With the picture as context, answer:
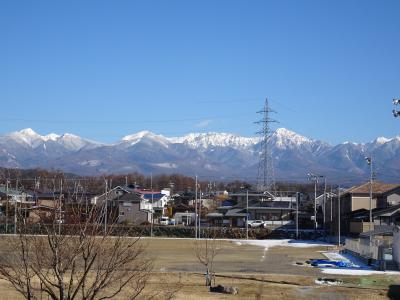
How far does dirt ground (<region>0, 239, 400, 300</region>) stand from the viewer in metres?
23.7

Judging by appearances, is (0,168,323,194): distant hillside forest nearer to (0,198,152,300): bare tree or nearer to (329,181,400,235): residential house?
(329,181,400,235): residential house

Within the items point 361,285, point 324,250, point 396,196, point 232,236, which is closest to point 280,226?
point 232,236

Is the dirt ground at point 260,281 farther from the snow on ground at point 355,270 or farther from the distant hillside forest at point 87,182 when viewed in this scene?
the distant hillside forest at point 87,182

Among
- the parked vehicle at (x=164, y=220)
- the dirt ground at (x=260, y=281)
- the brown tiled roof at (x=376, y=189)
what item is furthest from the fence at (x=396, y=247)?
the parked vehicle at (x=164, y=220)

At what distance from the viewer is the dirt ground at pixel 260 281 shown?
23.7 meters

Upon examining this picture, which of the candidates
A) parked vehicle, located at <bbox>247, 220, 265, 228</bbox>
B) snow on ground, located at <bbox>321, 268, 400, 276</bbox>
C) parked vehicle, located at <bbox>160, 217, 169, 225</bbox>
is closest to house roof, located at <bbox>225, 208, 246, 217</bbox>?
parked vehicle, located at <bbox>247, 220, 265, 228</bbox>

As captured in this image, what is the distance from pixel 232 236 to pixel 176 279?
139ft

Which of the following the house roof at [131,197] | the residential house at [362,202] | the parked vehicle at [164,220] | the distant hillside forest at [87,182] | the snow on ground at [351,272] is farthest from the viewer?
the parked vehicle at [164,220]

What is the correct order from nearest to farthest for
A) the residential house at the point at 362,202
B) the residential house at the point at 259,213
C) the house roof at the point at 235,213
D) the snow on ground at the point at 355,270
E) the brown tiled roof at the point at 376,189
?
the snow on ground at the point at 355,270, the residential house at the point at 362,202, the brown tiled roof at the point at 376,189, the house roof at the point at 235,213, the residential house at the point at 259,213

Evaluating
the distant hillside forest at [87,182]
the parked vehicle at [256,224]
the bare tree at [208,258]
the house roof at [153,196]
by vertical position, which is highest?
the distant hillside forest at [87,182]

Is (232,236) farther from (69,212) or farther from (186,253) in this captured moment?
(69,212)

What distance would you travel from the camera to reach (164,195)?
4040 inches

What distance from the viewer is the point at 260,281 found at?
27.8m

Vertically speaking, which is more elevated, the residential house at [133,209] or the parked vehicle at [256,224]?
the residential house at [133,209]
